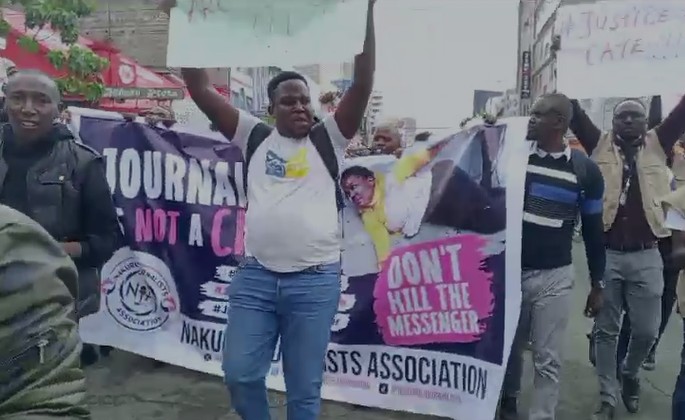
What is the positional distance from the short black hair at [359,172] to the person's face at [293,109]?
1.54 metres

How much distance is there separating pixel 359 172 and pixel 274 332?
5.65 feet

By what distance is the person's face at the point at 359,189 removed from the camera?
16.5 feet

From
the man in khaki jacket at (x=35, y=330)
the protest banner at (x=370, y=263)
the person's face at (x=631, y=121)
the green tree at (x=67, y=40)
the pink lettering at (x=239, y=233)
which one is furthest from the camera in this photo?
the green tree at (x=67, y=40)

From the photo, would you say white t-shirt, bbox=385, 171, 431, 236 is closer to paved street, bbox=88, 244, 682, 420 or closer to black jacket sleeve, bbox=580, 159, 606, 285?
black jacket sleeve, bbox=580, 159, 606, 285

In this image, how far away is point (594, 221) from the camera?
4.40 m

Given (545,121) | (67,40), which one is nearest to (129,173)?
(545,121)

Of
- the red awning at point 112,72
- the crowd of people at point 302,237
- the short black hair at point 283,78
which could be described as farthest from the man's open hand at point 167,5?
the red awning at point 112,72

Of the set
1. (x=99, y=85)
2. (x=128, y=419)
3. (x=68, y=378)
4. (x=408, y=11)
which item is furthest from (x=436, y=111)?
(x=99, y=85)

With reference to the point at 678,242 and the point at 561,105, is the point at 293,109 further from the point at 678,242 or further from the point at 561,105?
the point at 678,242

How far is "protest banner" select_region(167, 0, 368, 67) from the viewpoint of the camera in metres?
3.15

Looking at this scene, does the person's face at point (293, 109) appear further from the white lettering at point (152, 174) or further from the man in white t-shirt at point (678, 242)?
the white lettering at point (152, 174)

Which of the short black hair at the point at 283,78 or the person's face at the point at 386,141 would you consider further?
the person's face at the point at 386,141

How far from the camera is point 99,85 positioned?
35.6 feet

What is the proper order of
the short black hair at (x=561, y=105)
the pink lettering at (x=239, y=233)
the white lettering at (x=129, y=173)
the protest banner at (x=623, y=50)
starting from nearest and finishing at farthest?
the short black hair at (x=561, y=105) < the protest banner at (x=623, y=50) < the pink lettering at (x=239, y=233) < the white lettering at (x=129, y=173)
